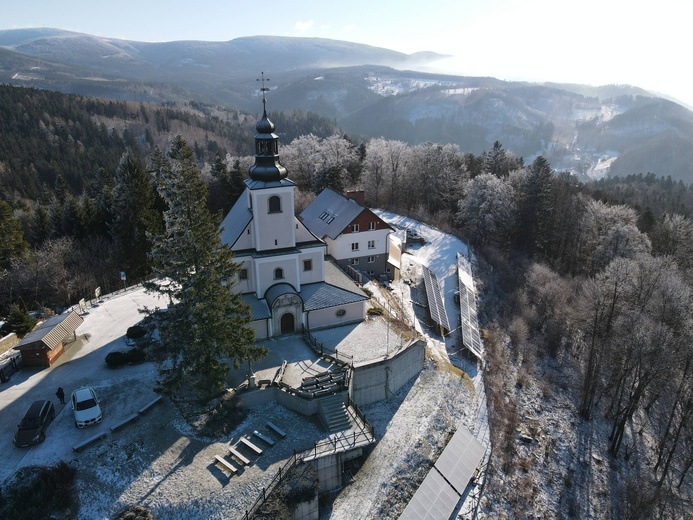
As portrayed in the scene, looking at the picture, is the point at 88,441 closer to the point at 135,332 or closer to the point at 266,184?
the point at 135,332

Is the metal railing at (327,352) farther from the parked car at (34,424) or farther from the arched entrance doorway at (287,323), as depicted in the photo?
the parked car at (34,424)

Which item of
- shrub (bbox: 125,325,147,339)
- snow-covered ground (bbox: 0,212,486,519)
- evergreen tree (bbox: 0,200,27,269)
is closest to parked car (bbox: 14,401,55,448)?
snow-covered ground (bbox: 0,212,486,519)

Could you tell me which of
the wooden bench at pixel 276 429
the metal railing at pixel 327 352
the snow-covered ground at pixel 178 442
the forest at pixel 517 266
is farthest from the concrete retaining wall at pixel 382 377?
the forest at pixel 517 266

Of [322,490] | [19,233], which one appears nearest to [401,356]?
[322,490]

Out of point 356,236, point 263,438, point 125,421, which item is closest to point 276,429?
point 263,438

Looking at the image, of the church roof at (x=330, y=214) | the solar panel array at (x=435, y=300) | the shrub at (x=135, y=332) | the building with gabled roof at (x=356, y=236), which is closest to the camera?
the shrub at (x=135, y=332)
